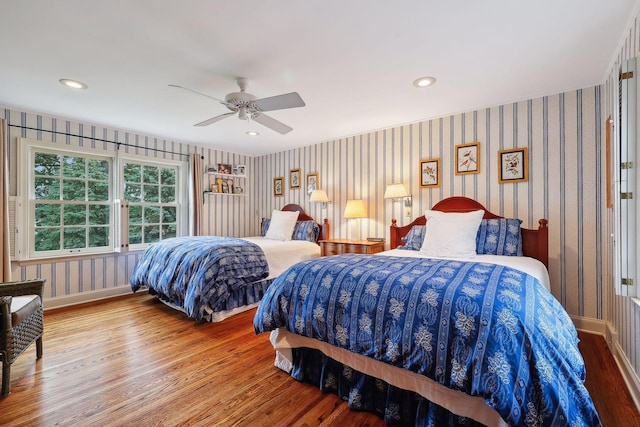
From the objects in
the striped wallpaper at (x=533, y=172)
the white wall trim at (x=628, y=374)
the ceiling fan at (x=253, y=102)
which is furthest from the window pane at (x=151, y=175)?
the white wall trim at (x=628, y=374)

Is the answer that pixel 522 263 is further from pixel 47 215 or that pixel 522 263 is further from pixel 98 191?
pixel 47 215

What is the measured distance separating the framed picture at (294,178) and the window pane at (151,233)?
228 cm

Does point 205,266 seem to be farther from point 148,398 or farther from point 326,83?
point 326,83

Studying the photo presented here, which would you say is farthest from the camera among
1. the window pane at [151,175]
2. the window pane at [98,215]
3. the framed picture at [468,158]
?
the window pane at [151,175]

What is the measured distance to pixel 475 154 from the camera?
335cm

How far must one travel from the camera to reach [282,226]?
184 inches

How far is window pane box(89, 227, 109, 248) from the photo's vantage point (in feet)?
13.1

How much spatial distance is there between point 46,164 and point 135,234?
4.42ft

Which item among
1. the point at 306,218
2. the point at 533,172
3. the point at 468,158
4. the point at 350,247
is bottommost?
the point at 350,247

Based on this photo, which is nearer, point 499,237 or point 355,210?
point 499,237

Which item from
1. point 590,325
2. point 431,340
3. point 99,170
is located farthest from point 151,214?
point 590,325

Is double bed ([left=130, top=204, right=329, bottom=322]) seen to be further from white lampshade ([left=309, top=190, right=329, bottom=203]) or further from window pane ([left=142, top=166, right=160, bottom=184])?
window pane ([left=142, top=166, right=160, bottom=184])

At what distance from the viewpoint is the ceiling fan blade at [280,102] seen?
7.30 feet

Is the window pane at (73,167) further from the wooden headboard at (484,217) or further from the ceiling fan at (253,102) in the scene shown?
the wooden headboard at (484,217)
